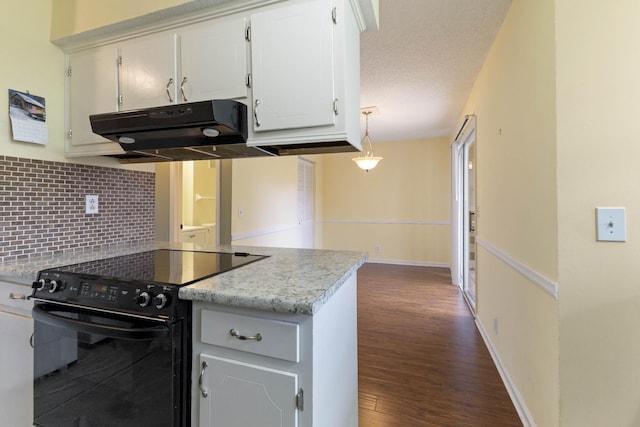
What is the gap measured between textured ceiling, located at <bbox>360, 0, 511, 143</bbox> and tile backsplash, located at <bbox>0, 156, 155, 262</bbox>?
6.91ft

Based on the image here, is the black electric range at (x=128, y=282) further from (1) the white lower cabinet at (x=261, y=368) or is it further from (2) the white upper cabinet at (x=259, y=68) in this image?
(2) the white upper cabinet at (x=259, y=68)

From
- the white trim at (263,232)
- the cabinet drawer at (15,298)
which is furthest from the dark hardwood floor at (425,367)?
the cabinet drawer at (15,298)

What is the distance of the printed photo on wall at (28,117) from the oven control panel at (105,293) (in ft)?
2.93

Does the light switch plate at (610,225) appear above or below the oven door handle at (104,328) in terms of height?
above

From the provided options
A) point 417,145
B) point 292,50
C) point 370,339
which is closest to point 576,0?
point 292,50

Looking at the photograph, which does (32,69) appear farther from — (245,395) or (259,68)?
(245,395)

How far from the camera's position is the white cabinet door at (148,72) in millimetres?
1549

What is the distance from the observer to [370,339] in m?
2.57

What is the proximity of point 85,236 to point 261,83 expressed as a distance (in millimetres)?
1519

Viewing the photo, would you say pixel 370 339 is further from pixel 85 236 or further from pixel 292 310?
pixel 85 236

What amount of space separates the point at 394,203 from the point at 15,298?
17.5ft

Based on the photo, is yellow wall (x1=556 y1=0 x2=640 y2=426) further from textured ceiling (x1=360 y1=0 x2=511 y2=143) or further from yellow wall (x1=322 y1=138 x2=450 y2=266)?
yellow wall (x1=322 y1=138 x2=450 y2=266)

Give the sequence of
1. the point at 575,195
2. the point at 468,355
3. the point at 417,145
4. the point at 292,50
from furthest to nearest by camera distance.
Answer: the point at 417,145
the point at 468,355
the point at 292,50
the point at 575,195

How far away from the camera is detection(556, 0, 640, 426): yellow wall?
107 cm
